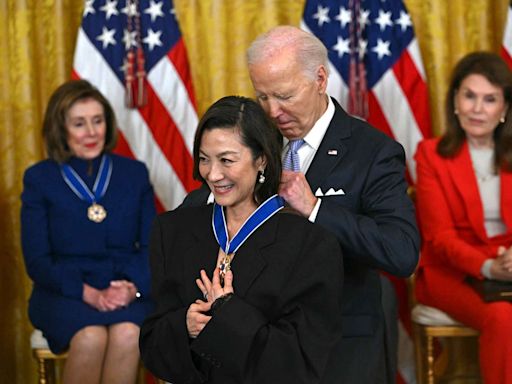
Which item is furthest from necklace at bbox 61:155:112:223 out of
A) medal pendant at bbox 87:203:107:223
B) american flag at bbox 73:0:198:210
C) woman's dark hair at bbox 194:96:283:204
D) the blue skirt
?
woman's dark hair at bbox 194:96:283:204

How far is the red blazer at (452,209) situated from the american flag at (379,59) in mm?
524

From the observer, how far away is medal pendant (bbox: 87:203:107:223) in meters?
5.07

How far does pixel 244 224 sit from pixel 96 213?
2.02 meters

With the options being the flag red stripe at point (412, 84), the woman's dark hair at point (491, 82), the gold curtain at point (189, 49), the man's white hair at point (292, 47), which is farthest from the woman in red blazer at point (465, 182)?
the man's white hair at point (292, 47)

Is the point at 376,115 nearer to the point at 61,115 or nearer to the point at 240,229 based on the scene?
the point at 61,115

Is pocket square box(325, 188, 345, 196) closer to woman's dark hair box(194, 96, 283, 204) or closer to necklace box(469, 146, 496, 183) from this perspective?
woman's dark hair box(194, 96, 283, 204)

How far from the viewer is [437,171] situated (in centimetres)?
511

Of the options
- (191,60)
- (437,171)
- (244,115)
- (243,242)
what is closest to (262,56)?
(244,115)

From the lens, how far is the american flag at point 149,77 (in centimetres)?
561

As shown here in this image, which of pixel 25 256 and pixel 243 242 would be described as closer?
pixel 243 242

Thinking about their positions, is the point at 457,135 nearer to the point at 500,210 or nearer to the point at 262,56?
the point at 500,210

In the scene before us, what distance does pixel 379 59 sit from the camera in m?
5.63

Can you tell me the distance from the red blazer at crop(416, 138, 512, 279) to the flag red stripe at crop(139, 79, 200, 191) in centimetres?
134

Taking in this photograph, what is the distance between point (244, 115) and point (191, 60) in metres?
2.65
